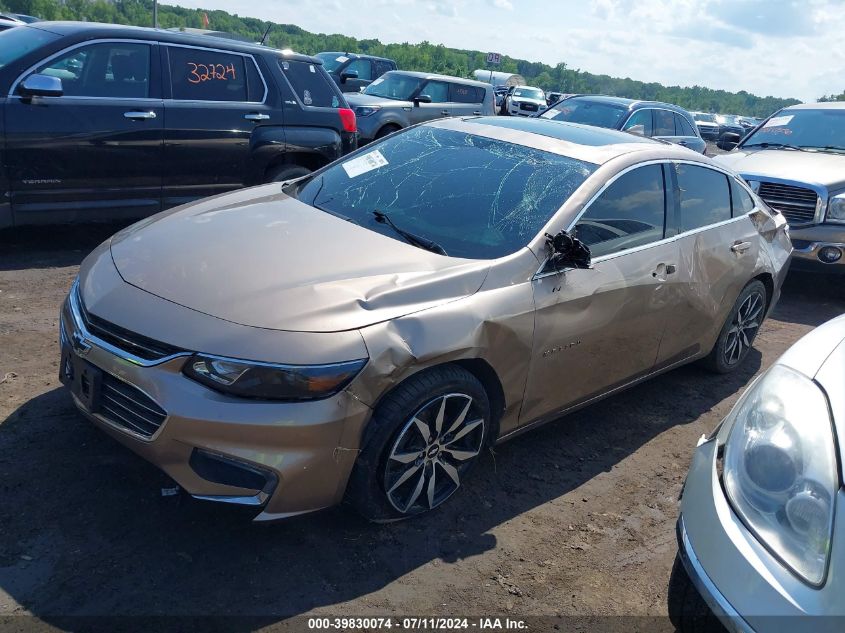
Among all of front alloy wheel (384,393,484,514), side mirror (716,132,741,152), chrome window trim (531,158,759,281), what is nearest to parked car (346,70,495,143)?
side mirror (716,132,741,152)

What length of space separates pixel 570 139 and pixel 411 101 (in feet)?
33.4

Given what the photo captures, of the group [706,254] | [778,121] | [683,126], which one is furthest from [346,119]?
[683,126]

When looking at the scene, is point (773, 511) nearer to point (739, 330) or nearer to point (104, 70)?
point (739, 330)

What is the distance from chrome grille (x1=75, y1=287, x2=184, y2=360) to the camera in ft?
9.04

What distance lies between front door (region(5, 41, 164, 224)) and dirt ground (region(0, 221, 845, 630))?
2.11 m

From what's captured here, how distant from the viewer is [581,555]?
3.21 meters

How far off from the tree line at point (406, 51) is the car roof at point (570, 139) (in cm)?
2506

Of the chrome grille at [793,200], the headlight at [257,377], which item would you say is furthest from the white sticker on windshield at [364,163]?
the chrome grille at [793,200]

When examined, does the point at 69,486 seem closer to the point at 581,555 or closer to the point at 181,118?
the point at 581,555

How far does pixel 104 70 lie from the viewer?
20.3 ft

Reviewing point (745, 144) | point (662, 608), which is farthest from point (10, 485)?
point (745, 144)

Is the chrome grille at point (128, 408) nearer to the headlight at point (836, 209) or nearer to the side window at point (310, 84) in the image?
the side window at point (310, 84)

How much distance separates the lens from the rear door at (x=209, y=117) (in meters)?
6.57

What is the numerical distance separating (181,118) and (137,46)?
673 millimetres
